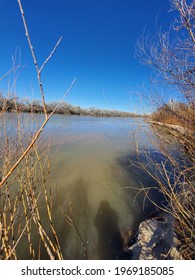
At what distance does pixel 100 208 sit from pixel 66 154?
10.7 ft

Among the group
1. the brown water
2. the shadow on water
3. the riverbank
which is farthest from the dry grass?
the riverbank

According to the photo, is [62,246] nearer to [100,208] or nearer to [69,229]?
[69,229]

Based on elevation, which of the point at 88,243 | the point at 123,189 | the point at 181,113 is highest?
the point at 181,113

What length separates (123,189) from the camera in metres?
4.18

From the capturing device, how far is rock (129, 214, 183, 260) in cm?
215

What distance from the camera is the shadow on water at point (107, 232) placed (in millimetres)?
2506

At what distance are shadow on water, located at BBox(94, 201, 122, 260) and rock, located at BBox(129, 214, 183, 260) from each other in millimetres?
265

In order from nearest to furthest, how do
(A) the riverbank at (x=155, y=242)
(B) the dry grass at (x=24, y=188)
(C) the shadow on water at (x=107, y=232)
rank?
(B) the dry grass at (x=24, y=188), (A) the riverbank at (x=155, y=242), (C) the shadow on water at (x=107, y=232)

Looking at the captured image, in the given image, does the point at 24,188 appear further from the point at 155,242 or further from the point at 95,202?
the point at 95,202

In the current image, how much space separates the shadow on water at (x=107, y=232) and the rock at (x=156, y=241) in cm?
26

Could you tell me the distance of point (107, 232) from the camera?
9.43 feet

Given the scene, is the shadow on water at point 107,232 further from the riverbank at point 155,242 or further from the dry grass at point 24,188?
the dry grass at point 24,188

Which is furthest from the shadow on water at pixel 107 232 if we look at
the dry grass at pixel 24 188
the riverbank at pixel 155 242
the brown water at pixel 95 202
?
the dry grass at pixel 24 188
